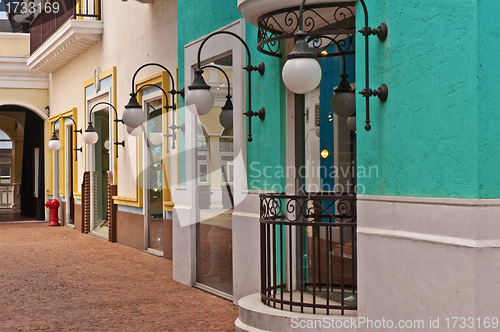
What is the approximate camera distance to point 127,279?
29.0ft

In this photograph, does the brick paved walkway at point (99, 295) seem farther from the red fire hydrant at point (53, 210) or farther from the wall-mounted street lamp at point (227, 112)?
the red fire hydrant at point (53, 210)

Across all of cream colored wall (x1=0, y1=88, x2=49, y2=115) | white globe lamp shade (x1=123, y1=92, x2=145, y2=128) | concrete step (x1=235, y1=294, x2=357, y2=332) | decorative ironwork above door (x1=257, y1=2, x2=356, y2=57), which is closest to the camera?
concrete step (x1=235, y1=294, x2=357, y2=332)

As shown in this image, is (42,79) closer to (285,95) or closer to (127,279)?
(127,279)

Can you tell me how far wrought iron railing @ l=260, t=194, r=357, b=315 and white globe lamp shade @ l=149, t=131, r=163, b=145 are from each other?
574cm

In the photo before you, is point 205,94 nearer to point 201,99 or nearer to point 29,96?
point 201,99

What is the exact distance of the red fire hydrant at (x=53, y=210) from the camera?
62.1ft

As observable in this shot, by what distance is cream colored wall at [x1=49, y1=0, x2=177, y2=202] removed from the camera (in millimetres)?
11062

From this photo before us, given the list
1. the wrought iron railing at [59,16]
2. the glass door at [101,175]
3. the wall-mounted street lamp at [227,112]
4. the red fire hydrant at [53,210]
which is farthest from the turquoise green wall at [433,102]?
the red fire hydrant at [53,210]

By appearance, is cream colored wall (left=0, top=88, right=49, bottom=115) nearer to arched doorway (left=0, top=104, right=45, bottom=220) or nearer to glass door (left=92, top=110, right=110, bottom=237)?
arched doorway (left=0, top=104, right=45, bottom=220)

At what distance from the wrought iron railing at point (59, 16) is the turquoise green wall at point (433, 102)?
11031mm

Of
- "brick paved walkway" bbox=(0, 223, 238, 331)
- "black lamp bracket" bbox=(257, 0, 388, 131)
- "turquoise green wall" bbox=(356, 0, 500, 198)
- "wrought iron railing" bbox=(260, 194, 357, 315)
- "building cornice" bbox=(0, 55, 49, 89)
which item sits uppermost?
"building cornice" bbox=(0, 55, 49, 89)

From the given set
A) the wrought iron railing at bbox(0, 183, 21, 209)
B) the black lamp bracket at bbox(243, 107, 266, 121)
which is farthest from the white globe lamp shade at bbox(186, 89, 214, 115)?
the wrought iron railing at bbox(0, 183, 21, 209)

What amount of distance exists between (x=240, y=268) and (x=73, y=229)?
11940 millimetres

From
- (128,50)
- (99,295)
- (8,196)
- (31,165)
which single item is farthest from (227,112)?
(8,196)
